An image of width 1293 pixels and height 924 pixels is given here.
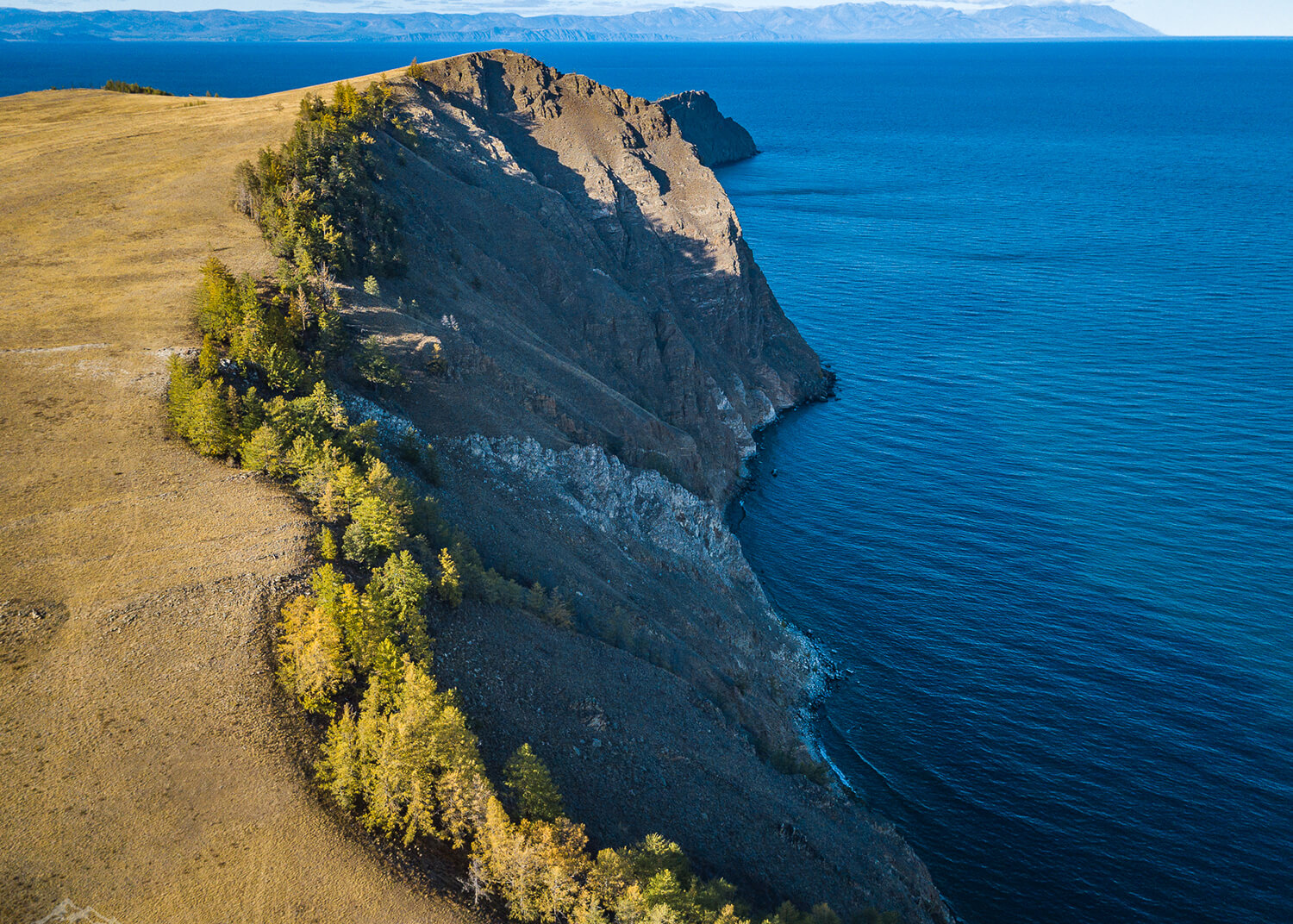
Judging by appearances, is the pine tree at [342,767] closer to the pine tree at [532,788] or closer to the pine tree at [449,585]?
the pine tree at [532,788]

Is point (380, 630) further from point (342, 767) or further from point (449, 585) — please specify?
point (449, 585)

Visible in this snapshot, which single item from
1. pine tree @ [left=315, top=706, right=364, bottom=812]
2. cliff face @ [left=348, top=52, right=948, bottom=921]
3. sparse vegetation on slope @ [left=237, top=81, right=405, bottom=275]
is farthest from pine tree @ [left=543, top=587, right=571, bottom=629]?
sparse vegetation on slope @ [left=237, top=81, right=405, bottom=275]

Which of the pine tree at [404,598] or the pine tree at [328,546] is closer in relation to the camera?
the pine tree at [404,598]

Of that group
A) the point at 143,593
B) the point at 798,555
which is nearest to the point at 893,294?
the point at 798,555

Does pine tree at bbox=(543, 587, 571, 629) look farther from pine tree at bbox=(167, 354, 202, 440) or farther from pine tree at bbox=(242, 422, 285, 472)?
pine tree at bbox=(167, 354, 202, 440)

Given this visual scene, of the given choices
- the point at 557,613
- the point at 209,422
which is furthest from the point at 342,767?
the point at 209,422

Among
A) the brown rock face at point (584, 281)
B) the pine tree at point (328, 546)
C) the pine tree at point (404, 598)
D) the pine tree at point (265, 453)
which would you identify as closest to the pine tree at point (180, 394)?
the pine tree at point (265, 453)

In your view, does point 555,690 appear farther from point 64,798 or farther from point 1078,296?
point 1078,296
